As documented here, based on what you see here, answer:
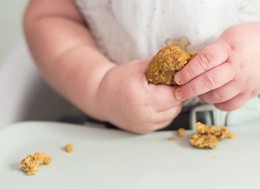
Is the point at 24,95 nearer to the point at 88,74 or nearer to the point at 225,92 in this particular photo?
the point at 88,74

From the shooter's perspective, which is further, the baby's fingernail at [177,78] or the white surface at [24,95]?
the white surface at [24,95]

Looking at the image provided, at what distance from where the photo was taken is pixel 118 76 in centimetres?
53

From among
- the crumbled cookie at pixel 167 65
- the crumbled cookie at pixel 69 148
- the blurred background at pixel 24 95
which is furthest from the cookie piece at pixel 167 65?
the blurred background at pixel 24 95

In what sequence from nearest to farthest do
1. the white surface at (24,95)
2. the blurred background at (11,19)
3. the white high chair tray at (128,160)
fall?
the white high chair tray at (128,160) → the white surface at (24,95) → the blurred background at (11,19)

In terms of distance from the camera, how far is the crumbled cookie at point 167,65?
18.5 inches

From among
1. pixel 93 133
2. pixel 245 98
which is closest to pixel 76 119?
pixel 93 133

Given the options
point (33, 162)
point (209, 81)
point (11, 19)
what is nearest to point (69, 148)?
point (33, 162)

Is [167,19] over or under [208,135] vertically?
over

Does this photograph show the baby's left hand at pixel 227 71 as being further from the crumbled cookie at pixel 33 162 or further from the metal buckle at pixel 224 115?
the crumbled cookie at pixel 33 162

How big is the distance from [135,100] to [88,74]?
83 mm

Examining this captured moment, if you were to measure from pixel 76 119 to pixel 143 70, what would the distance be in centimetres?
28

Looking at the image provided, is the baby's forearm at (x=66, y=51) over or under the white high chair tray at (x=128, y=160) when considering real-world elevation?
over

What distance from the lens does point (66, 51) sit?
61 cm

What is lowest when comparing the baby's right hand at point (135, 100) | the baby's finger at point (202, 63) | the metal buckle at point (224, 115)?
the metal buckle at point (224, 115)
